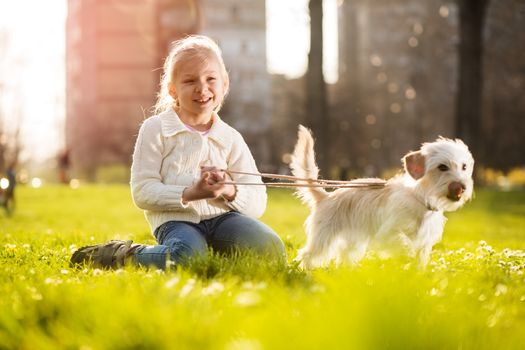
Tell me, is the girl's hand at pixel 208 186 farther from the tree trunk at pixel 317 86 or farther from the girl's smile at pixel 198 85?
the tree trunk at pixel 317 86

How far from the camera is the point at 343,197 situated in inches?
207

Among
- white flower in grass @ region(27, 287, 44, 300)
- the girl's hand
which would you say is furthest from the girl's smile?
white flower in grass @ region(27, 287, 44, 300)

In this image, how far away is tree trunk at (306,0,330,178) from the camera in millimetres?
19406

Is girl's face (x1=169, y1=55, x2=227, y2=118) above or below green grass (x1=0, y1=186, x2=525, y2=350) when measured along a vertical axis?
above

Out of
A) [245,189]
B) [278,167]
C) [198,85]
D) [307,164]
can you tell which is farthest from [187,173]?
[278,167]

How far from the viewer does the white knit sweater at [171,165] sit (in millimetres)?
4812

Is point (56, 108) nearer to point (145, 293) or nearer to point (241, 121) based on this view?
point (241, 121)

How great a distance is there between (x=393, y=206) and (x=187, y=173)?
1.52 metres

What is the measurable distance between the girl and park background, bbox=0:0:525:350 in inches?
16.5

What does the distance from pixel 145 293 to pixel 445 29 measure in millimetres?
31850

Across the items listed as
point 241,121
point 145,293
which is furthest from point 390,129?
point 145,293

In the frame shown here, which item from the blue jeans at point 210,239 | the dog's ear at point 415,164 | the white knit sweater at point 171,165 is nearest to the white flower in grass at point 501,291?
the dog's ear at point 415,164

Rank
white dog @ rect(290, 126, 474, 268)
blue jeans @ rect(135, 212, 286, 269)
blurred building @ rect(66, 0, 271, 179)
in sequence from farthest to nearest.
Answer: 1. blurred building @ rect(66, 0, 271, 179)
2. white dog @ rect(290, 126, 474, 268)
3. blue jeans @ rect(135, 212, 286, 269)

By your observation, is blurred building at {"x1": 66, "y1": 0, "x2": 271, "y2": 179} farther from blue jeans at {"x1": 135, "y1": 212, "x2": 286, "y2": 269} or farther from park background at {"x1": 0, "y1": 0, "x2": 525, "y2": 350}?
blue jeans at {"x1": 135, "y1": 212, "x2": 286, "y2": 269}
